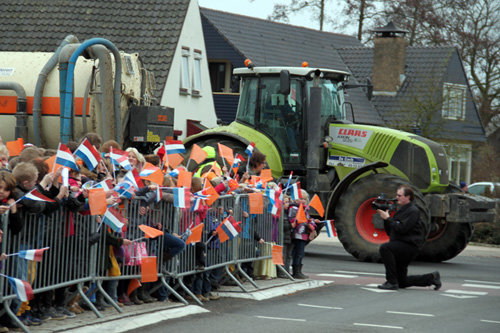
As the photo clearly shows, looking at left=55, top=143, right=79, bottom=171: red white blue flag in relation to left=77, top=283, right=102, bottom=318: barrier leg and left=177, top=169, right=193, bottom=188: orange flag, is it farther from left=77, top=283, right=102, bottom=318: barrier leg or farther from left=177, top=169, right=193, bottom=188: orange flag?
left=177, top=169, right=193, bottom=188: orange flag

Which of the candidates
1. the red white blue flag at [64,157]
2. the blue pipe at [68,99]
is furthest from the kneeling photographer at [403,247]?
the red white blue flag at [64,157]

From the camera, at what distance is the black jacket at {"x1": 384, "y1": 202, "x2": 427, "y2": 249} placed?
Answer: 1351 cm

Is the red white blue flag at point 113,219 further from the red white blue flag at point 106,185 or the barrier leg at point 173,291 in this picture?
the barrier leg at point 173,291

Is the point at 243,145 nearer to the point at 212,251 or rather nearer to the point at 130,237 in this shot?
the point at 212,251

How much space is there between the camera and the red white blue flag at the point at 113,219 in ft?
32.0

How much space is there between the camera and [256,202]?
12781 mm

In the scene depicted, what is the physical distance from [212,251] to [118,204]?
2222mm

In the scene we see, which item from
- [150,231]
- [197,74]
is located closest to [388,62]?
[197,74]

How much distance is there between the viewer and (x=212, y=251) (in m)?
12.0

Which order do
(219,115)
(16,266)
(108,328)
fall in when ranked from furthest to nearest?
(219,115) < (108,328) < (16,266)

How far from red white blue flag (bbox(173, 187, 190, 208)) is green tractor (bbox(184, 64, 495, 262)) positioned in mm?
6223

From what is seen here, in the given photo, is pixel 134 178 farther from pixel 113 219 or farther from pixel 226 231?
pixel 226 231

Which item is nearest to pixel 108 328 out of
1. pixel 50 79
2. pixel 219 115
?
pixel 50 79

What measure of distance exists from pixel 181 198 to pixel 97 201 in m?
1.65
